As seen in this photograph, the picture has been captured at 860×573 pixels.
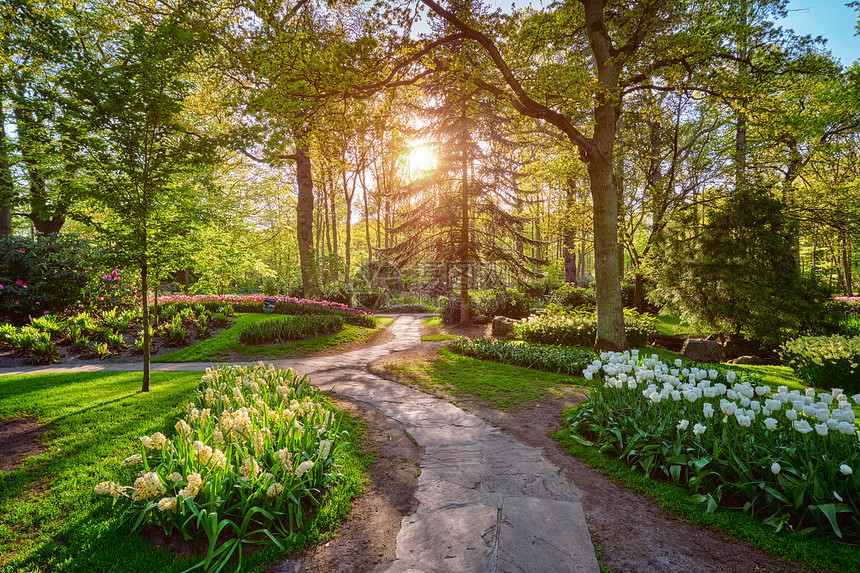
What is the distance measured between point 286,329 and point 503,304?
8.46m

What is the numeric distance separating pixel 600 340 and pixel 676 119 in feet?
36.6

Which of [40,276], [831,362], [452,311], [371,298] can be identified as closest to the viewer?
[831,362]

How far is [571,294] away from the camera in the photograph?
620 inches

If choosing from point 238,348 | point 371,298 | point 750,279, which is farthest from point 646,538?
point 371,298

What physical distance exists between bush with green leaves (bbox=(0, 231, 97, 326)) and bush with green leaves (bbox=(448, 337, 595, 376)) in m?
10.3

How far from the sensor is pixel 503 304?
48.5ft

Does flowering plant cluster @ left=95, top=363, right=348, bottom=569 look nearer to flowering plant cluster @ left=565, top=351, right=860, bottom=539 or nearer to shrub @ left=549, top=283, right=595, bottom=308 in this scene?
flowering plant cluster @ left=565, top=351, right=860, bottom=539

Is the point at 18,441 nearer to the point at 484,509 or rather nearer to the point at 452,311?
the point at 484,509

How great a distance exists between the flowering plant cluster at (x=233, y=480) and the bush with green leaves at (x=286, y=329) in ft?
21.7

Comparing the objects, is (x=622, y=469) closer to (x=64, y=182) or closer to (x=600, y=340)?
(x=600, y=340)

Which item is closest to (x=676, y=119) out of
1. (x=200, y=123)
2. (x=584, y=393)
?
(x=584, y=393)

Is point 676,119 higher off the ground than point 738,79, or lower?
higher

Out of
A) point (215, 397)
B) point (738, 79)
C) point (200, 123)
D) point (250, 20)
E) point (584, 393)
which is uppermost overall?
point (250, 20)

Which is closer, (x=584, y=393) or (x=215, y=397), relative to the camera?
(x=215, y=397)
